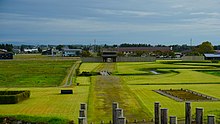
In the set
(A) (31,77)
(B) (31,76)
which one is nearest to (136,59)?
(B) (31,76)

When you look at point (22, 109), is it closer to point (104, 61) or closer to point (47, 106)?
point (47, 106)

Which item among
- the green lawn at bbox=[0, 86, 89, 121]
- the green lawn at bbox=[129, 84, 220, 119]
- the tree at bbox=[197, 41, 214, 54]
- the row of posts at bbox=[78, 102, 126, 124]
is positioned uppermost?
the tree at bbox=[197, 41, 214, 54]

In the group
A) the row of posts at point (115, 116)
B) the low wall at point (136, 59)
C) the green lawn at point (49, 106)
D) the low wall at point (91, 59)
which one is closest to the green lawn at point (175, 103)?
the green lawn at point (49, 106)

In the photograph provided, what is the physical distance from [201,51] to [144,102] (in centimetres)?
9976

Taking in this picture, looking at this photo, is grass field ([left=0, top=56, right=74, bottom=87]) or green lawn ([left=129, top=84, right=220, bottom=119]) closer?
green lawn ([left=129, top=84, right=220, bottom=119])

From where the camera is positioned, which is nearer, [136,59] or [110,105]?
[110,105]

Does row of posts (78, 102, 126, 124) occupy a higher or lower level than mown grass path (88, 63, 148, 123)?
higher

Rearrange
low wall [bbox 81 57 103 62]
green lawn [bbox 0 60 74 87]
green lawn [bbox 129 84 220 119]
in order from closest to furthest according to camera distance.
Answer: green lawn [bbox 129 84 220 119] < green lawn [bbox 0 60 74 87] < low wall [bbox 81 57 103 62]

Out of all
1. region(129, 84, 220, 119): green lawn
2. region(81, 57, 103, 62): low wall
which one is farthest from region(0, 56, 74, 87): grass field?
region(81, 57, 103, 62): low wall

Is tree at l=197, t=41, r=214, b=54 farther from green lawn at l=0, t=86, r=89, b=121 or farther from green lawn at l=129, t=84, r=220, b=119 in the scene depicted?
green lawn at l=0, t=86, r=89, b=121

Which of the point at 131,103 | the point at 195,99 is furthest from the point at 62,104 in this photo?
the point at 195,99

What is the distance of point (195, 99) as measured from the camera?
29.7 metres

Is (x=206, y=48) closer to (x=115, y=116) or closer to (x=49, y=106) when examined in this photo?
(x=49, y=106)

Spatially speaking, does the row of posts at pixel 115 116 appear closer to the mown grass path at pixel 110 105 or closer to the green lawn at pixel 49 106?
the mown grass path at pixel 110 105
